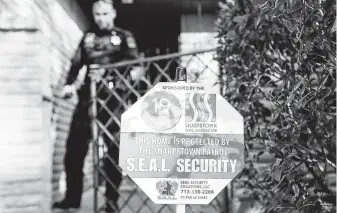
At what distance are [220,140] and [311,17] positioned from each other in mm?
694

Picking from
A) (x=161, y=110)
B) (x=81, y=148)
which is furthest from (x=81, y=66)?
(x=161, y=110)

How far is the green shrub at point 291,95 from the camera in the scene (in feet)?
6.28

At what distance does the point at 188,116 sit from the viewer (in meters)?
1.95

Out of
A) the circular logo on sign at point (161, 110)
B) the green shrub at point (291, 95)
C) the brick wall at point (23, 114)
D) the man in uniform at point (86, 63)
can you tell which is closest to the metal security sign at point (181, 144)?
the circular logo on sign at point (161, 110)

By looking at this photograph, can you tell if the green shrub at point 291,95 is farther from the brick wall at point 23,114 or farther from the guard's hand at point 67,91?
the guard's hand at point 67,91

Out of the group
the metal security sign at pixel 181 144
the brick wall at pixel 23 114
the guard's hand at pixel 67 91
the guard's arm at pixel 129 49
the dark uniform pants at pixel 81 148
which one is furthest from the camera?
the guard's arm at pixel 129 49

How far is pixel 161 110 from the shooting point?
6.43ft

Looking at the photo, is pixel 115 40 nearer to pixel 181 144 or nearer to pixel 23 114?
pixel 23 114

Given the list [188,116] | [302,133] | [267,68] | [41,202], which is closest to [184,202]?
[188,116]

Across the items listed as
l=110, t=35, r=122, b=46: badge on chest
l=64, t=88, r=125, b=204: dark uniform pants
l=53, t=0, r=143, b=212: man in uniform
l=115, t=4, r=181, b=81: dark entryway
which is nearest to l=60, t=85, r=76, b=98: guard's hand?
l=53, t=0, r=143, b=212: man in uniform

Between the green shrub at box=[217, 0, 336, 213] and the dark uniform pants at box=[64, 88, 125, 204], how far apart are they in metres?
1.36

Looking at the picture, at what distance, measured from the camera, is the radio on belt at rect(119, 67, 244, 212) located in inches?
74.2

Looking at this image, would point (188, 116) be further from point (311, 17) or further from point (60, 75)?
point (60, 75)

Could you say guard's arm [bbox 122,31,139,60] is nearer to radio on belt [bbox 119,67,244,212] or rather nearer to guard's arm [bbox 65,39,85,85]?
guard's arm [bbox 65,39,85,85]
